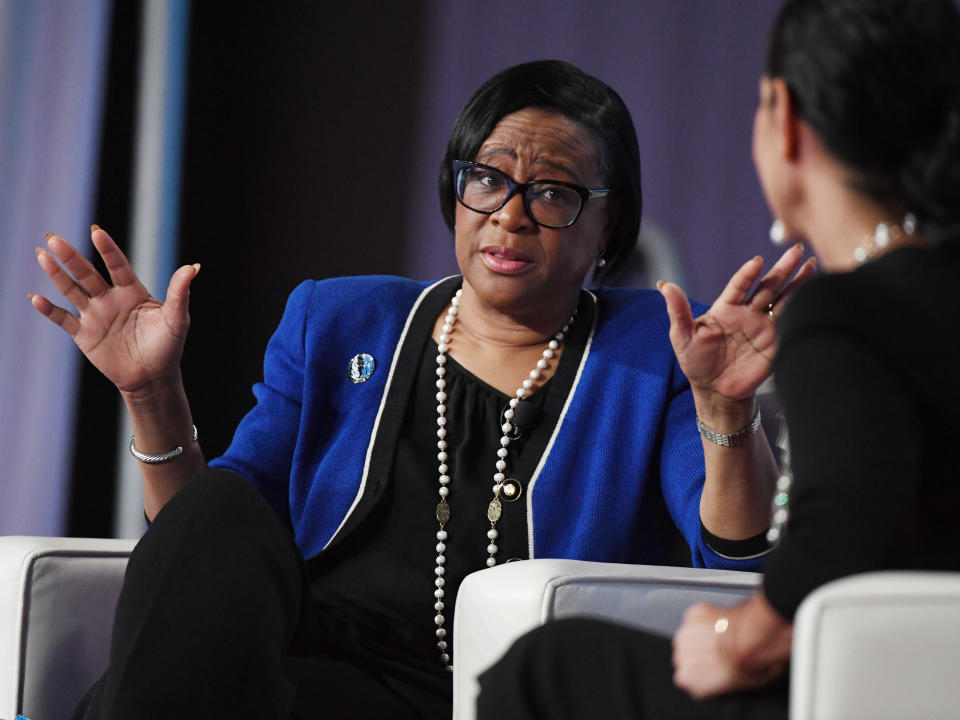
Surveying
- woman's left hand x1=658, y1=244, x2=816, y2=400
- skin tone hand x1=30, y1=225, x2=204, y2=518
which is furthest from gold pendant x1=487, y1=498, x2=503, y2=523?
skin tone hand x1=30, y1=225, x2=204, y2=518

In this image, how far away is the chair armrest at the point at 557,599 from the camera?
1.10 m

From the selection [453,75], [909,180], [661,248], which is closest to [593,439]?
[909,180]

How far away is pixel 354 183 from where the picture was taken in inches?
118

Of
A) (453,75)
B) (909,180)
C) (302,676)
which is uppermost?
(453,75)

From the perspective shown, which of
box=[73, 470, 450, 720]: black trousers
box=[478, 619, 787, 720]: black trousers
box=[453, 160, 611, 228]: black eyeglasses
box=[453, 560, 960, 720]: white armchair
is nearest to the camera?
box=[453, 560, 960, 720]: white armchair

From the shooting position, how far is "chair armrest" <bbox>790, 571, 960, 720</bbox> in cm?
73

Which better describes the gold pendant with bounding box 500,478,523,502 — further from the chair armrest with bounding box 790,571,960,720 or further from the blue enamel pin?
the chair armrest with bounding box 790,571,960,720

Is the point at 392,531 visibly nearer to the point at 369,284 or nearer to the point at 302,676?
the point at 302,676

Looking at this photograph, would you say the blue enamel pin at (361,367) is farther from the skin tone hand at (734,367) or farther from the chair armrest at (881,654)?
the chair armrest at (881,654)

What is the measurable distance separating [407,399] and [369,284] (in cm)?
23

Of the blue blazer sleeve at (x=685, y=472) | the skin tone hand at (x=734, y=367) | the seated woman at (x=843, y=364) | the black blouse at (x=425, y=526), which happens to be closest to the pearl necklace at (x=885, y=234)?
the seated woman at (x=843, y=364)

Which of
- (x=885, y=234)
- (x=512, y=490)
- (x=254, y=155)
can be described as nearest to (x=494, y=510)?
(x=512, y=490)

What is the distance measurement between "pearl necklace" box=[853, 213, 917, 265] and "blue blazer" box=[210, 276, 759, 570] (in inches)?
25.3

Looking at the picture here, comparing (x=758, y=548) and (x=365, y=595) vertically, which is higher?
(x=758, y=548)
